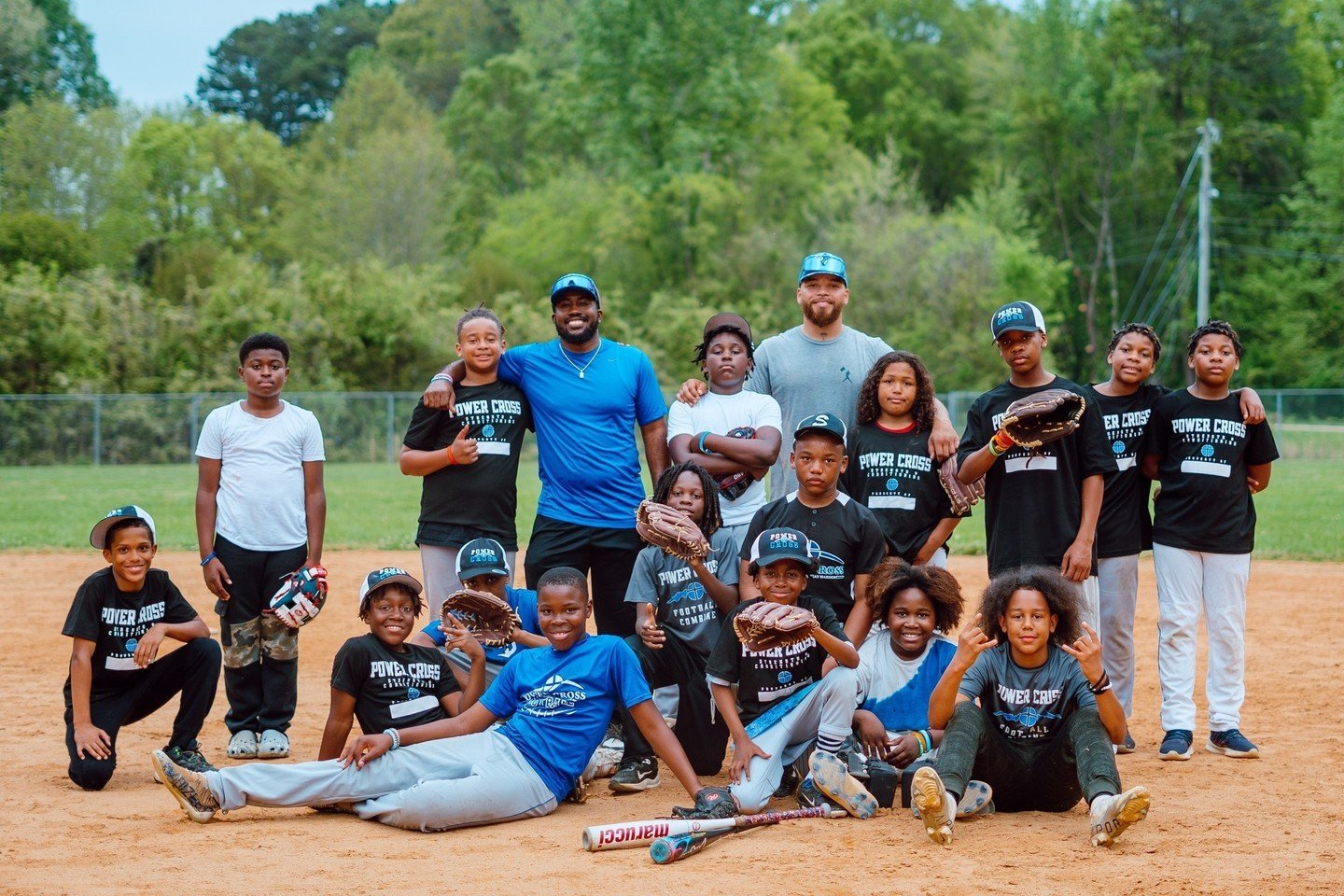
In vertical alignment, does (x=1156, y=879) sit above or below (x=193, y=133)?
below

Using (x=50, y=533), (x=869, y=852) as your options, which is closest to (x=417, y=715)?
(x=869, y=852)

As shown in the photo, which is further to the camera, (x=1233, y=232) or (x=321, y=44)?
(x=321, y=44)

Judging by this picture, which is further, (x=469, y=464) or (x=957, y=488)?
(x=469, y=464)

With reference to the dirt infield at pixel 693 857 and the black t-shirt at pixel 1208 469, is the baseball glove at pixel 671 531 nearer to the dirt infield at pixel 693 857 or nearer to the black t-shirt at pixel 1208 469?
the dirt infield at pixel 693 857

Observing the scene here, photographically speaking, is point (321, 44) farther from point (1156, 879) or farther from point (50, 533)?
point (1156, 879)

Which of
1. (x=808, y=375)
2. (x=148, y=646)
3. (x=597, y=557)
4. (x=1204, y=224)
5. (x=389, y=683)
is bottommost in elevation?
(x=389, y=683)

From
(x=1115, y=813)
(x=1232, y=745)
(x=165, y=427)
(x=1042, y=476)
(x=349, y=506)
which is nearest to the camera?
(x=1115, y=813)

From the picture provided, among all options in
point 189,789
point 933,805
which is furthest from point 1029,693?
point 189,789

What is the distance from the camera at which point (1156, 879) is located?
455 cm

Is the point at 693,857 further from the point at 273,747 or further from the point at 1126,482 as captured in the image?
the point at 1126,482

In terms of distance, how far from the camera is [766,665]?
5938 mm

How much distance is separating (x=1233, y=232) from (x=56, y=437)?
4154 cm

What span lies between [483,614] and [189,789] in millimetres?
1395

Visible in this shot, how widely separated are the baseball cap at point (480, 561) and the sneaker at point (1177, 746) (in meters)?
3.31
